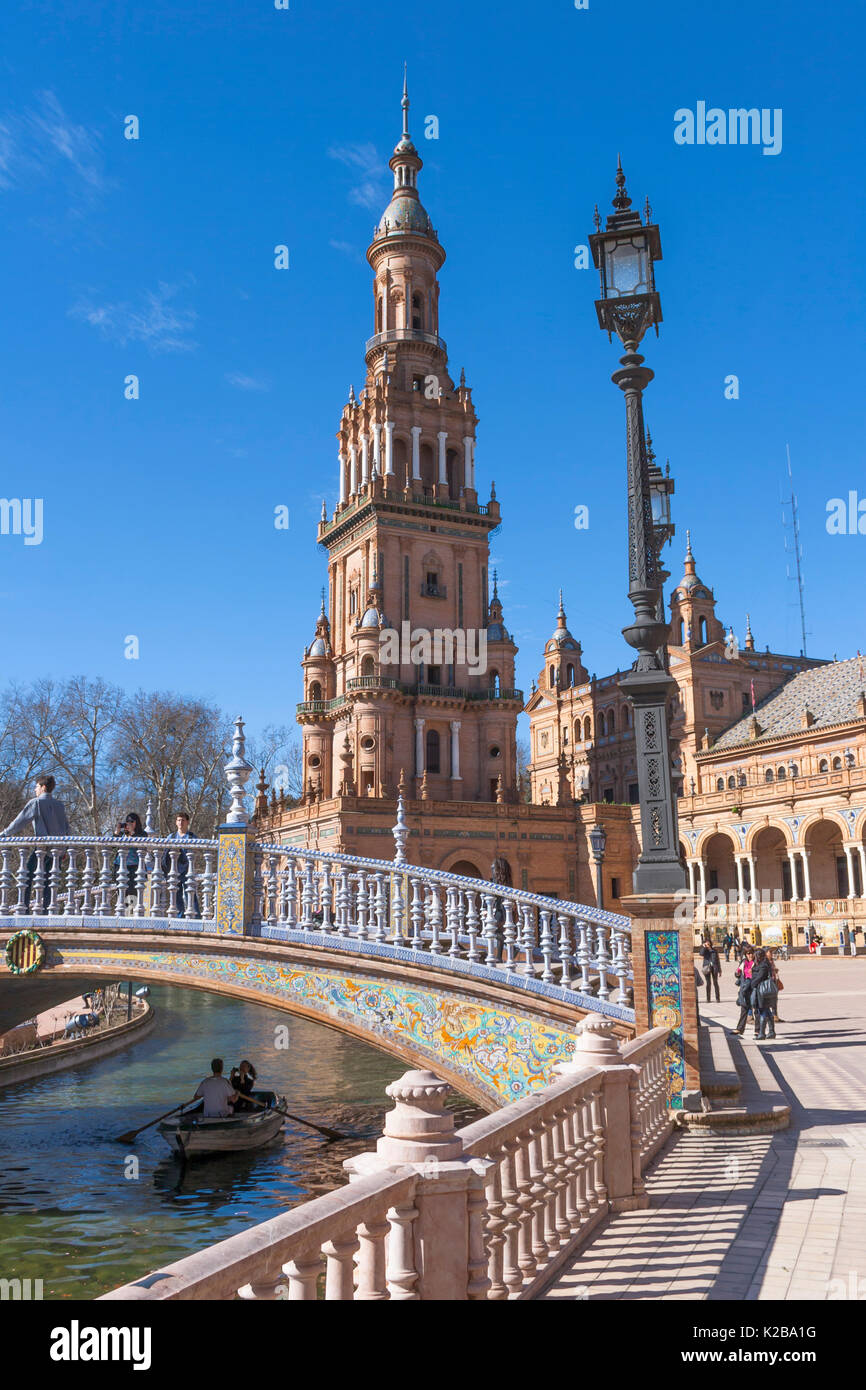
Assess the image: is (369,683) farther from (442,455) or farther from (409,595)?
(442,455)

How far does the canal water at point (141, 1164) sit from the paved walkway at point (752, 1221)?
6565 millimetres

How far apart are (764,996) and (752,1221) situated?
35.0 feet

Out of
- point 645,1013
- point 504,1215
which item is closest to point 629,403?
point 645,1013

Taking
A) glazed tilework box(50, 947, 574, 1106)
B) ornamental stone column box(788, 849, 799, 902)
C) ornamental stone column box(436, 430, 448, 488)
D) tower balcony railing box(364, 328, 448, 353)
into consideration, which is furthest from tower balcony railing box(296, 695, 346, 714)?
glazed tilework box(50, 947, 574, 1106)

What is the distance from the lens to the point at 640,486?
1047cm

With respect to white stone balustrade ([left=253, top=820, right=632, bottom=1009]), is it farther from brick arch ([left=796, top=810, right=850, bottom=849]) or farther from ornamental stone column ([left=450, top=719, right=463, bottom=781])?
ornamental stone column ([left=450, top=719, right=463, bottom=781])

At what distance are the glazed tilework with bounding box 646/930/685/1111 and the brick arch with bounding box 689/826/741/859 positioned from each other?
141 feet

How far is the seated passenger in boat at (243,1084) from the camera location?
16.4 metres

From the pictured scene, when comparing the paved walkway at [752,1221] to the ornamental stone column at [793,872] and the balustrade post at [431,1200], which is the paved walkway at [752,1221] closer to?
the balustrade post at [431,1200]

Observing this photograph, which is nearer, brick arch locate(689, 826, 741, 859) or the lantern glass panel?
the lantern glass panel

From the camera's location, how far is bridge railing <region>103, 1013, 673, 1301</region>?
2945mm

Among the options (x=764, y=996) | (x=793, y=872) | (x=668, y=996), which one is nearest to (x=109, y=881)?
(x=668, y=996)

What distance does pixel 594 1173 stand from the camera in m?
6.44
